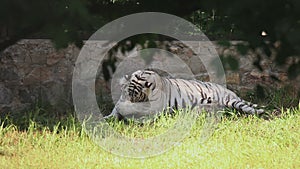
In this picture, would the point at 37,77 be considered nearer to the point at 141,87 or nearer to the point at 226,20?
the point at 141,87

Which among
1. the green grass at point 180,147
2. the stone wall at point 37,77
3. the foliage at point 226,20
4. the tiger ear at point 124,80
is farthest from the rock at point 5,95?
the foliage at point 226,20

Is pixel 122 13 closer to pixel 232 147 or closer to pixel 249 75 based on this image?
pixel 232 147

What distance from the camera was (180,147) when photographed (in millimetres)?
4281

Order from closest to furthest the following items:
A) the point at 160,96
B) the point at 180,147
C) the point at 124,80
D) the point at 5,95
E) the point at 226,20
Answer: the point at 226,20, the point at 180,147, the point at 160,96, the point at 124,80, the point at 5,95

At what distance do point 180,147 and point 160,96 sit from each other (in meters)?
1.32

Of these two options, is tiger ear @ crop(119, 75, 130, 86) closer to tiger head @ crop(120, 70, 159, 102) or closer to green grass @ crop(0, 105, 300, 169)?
tiger head @ crop(120, 70, 159, 102)

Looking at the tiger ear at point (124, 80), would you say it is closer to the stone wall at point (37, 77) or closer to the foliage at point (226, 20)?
the stone wall at point (37, 77)

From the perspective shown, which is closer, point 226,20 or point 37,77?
point 226,20

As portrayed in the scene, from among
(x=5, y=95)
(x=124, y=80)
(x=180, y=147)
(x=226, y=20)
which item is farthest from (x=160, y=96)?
(x=226, y=20)

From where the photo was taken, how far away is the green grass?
3801 millimetres

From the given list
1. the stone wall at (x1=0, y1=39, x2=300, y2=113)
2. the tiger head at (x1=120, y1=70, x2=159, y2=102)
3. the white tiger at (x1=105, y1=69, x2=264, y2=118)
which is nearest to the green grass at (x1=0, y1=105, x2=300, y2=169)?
the white tiger at (x1=105, y1=69, x2=264, y2=118)

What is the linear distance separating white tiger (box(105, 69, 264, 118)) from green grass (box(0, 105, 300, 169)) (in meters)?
0.28

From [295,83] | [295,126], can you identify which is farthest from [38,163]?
[295,83]

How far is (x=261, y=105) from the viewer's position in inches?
237
